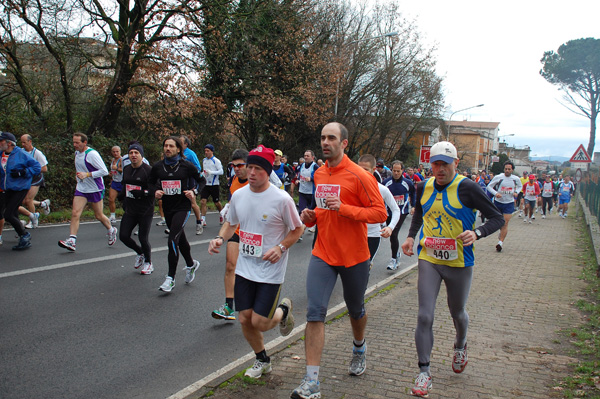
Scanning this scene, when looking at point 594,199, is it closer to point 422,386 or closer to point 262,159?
point 422,386

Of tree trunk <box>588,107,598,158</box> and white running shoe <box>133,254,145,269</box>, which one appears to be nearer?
white running shoe <box>133,254,145,269</box>

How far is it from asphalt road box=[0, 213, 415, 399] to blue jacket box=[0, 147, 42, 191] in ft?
3.73

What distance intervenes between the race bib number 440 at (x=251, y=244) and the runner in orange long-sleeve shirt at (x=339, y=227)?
426 millimetres

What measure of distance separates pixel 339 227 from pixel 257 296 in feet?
2.82

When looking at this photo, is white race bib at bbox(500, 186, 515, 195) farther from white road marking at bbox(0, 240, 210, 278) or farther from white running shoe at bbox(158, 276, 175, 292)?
white running shoe at bbox(158, 276, 175, 292)

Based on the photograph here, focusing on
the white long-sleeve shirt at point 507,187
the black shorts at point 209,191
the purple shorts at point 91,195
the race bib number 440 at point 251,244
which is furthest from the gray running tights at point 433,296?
the black shorts at point 209,191

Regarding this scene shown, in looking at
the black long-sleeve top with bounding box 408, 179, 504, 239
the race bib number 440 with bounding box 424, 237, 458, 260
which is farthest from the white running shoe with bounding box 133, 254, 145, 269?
the black long-sleeve top with bounding box 408, 179, 504, 239

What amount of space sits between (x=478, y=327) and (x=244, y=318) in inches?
123

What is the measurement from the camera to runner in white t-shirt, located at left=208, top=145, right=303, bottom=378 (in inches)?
155

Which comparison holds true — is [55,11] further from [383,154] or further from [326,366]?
[383,154]

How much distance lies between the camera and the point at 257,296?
3.95m

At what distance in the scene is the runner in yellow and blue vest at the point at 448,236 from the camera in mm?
4035

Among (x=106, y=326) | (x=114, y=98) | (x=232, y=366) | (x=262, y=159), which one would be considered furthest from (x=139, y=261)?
(x=114, y=98)

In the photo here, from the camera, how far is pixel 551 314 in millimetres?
6422
